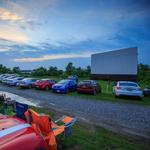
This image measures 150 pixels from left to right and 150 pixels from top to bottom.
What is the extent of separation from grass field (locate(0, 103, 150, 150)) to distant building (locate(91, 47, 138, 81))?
32543 mm

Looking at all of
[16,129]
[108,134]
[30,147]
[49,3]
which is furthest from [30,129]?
[49,3]

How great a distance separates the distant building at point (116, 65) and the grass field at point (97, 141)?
32.5 m

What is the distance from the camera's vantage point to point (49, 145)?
→ 3.52 m

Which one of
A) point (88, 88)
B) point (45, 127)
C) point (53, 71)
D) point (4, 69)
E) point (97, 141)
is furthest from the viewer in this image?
point (4, 69)

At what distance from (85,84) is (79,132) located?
13.8 metres

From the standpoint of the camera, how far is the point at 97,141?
18.7ft

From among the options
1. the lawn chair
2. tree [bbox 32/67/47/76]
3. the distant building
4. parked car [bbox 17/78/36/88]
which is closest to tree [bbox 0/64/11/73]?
tree [bbox 32/67/47/76]

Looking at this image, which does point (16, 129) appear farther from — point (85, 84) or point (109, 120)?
point (85, 84)

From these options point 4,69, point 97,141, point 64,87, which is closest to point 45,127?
point 97,141

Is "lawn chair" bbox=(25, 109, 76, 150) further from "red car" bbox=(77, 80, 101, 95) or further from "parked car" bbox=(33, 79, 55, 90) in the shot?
"parked car" bbox=(33, 79, 55, 90)

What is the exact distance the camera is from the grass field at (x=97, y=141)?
521 cm

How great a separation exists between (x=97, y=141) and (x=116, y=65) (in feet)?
123

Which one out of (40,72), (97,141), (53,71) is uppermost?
(53,71)

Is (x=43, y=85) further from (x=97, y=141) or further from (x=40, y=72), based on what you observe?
(x=40, y=72)
